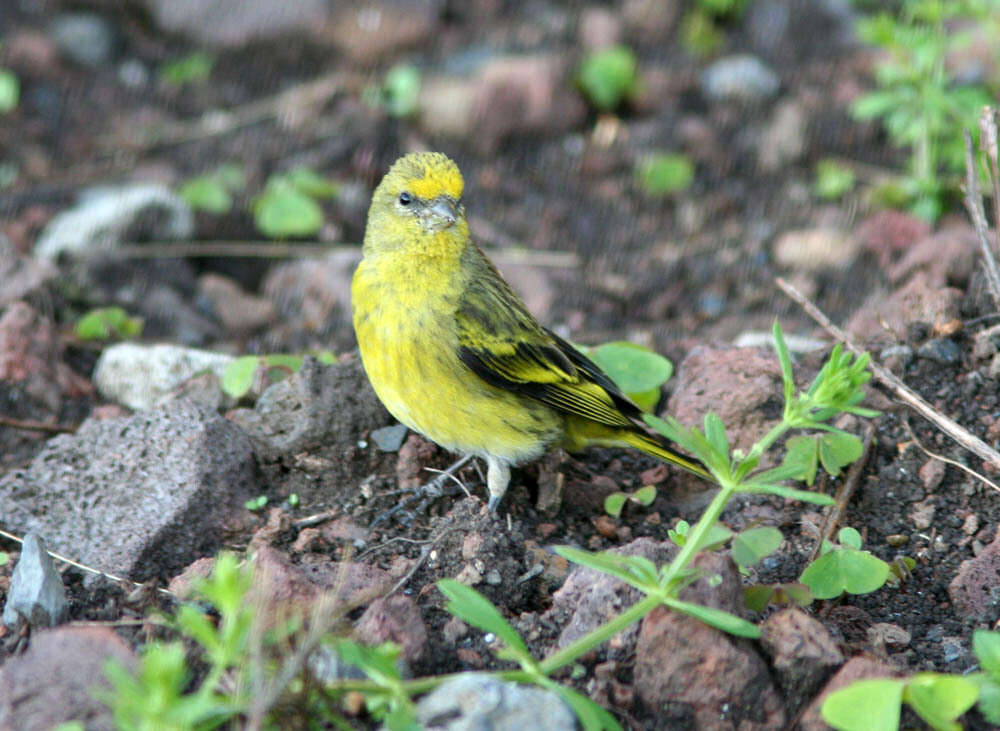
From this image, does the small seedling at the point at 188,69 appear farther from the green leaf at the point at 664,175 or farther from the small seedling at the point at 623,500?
the small seedling at the point at 623,500

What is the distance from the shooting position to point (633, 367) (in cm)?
494

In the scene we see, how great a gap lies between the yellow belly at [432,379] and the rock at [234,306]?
5.73 ft

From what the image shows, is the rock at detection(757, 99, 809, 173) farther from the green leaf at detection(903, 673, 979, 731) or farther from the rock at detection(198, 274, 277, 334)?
the green leaf at detection(903, 673, 979, 731)

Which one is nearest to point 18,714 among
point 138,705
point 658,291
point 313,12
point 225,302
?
point 138,705

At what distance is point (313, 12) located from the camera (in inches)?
332

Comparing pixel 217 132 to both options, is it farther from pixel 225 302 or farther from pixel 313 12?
pixel 225 302

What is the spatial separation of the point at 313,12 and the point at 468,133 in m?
1.67

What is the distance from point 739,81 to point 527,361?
4295 mm

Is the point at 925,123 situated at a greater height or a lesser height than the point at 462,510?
greater

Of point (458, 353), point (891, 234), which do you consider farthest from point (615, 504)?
point (891, 234)

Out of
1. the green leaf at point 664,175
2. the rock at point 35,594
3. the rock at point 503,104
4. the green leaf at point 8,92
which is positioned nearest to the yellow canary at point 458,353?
the rock at point 35,594

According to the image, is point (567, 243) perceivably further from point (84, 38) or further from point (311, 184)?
point (84, 38)

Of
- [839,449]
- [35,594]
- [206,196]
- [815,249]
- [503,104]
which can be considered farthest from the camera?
[503,104]

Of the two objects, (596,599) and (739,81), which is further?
(739,81)
